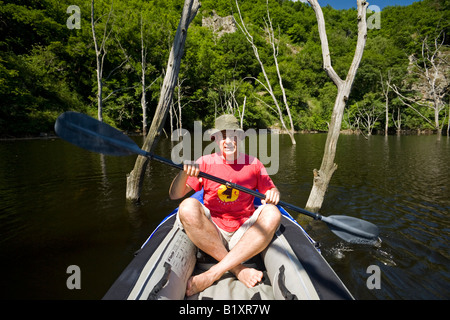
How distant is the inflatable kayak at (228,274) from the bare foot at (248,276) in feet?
→ 0.17

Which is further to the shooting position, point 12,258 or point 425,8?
point 425,8

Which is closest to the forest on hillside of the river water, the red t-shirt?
the river water

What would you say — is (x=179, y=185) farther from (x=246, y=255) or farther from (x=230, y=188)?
(x=246, y=255)

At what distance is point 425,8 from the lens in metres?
43.2

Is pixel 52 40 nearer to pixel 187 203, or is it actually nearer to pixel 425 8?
pixel 187 203

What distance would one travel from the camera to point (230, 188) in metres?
2.55

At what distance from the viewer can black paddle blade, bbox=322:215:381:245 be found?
9.01 ft

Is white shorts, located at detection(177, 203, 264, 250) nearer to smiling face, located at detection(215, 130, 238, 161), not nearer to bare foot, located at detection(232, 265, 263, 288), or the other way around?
bare foot, located at detection(232, 265, 263, 288)

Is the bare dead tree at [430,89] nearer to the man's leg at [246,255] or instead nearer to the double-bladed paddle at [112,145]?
the double-bladed paddle at [112,145]

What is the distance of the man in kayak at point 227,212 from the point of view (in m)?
2.17

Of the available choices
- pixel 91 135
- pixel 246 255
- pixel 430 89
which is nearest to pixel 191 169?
pixel 246 255

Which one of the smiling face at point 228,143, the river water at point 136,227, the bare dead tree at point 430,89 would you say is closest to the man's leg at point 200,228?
the smiling face at point 228,143
